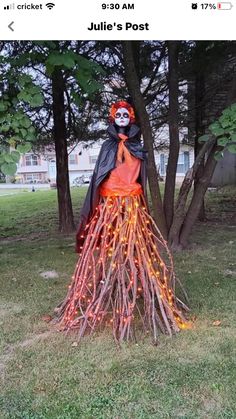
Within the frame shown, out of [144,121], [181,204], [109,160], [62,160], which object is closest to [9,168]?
[109,160]

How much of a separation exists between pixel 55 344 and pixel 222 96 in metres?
5.26

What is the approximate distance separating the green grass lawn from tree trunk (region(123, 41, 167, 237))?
52.4 inches

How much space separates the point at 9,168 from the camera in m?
2.90

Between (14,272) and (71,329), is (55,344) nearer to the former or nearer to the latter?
(71,329)

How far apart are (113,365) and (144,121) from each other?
3222 millimetres

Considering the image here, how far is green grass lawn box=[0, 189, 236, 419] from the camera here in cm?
204

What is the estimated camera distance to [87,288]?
2.95 metres

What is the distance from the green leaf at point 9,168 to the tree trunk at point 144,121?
2375 millimetres
